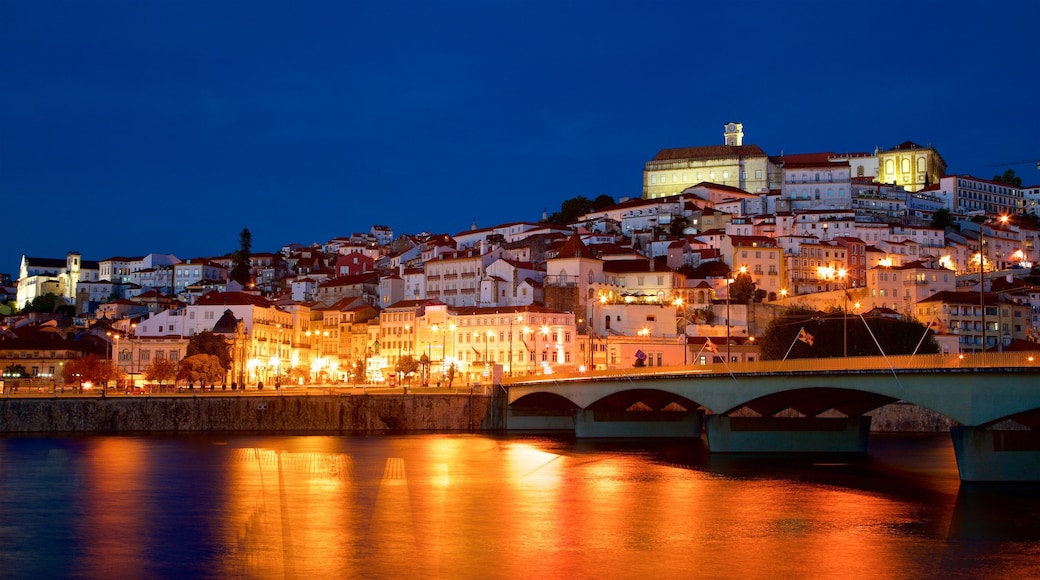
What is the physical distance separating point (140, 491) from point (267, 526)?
31.3 feet

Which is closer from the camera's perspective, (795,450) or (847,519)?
(847,519)

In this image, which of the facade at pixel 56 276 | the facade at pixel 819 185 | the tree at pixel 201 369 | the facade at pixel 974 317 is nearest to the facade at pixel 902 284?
the facade at pixel 974 317

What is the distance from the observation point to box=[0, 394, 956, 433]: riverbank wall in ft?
218

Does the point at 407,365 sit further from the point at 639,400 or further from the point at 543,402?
the point at 639,400

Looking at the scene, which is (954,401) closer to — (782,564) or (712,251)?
(782,564)

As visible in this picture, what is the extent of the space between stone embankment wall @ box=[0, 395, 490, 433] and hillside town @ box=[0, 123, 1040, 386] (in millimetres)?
5986

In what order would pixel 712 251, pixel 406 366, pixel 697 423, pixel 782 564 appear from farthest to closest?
pixel 712 251
pixel 406 366
pixel 697 423
pixel 782 564

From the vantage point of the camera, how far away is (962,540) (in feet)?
99.0

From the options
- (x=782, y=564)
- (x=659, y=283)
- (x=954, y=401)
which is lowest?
(x=782, y=564)

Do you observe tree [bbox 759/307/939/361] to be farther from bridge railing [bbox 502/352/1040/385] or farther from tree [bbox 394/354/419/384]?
tree [bbox 394/354/419/384]

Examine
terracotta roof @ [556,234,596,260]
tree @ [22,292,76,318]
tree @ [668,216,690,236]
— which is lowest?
tree @ [22,292,76,318]

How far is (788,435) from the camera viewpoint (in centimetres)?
5519

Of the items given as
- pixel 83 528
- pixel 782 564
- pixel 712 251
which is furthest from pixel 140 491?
pixel 712 251

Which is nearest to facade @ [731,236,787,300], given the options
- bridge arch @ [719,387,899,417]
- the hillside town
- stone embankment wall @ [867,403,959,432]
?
the hillside town
